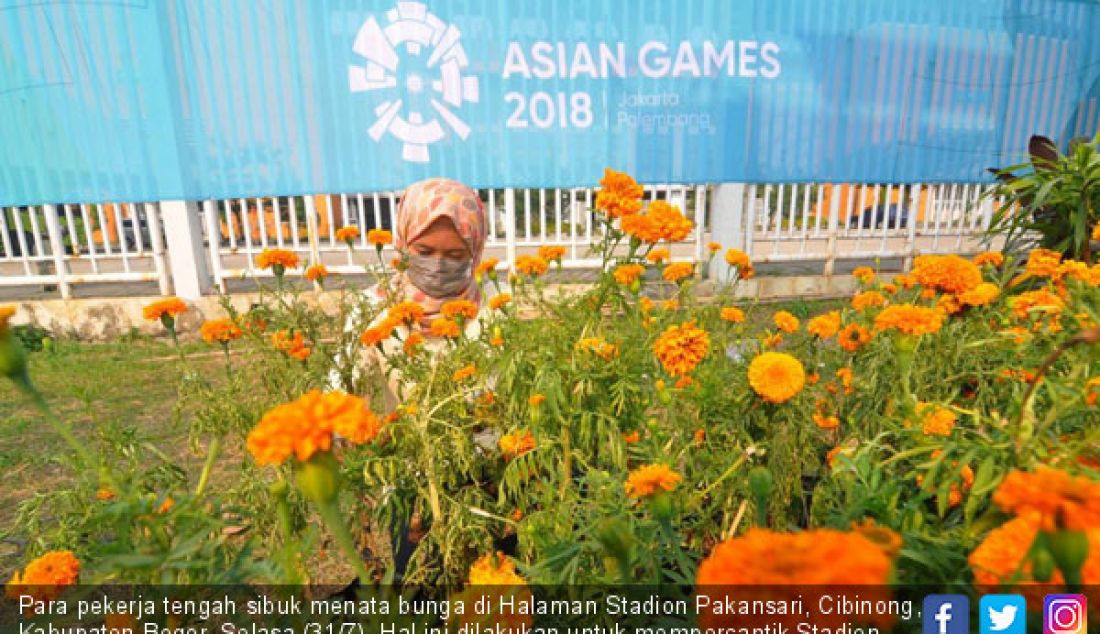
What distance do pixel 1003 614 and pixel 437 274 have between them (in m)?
1.51

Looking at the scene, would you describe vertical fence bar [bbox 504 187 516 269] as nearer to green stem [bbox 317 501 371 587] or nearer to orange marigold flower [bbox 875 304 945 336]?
orange marigold flower [bbox 875 304 945 336]

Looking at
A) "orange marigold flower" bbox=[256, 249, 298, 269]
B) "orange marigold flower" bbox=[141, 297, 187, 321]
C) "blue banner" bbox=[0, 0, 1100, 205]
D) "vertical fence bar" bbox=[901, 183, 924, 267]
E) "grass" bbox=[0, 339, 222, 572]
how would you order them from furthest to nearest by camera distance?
"vertical fence bar" bbox=[901, 183, 924, 267] < "blue banner" bbox=[0, 0, 1100, 205] < "grass" bbox=[0, 339, 222, 572] < "orange marigold flower" bbox=[256, 249, 298, 269] < "orange marigold flower" bbox=[141, 297, 187, 321]

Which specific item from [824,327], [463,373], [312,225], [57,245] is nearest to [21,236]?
[57,245]

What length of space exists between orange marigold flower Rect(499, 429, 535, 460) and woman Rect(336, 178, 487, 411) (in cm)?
62

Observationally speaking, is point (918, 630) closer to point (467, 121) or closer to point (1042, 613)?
point (1042, 613)

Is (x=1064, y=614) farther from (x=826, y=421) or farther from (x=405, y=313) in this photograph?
(x=405, y=313)

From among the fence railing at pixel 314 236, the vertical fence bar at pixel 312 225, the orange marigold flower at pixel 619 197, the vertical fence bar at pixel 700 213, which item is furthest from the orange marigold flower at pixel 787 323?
the vertical fence bar at pixel 312 225

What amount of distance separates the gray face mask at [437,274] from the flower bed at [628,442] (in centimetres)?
26

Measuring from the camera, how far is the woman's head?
169cm

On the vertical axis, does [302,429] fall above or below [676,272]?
above

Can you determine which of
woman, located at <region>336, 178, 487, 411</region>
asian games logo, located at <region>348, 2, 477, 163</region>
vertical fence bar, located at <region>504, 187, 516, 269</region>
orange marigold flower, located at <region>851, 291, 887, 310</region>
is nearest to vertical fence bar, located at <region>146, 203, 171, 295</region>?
asian games logo, located at <region>348, 2, 477, 163</region>

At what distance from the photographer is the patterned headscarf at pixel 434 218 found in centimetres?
169

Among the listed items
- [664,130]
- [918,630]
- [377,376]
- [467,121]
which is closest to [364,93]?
[467,121]

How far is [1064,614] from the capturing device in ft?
1.52
